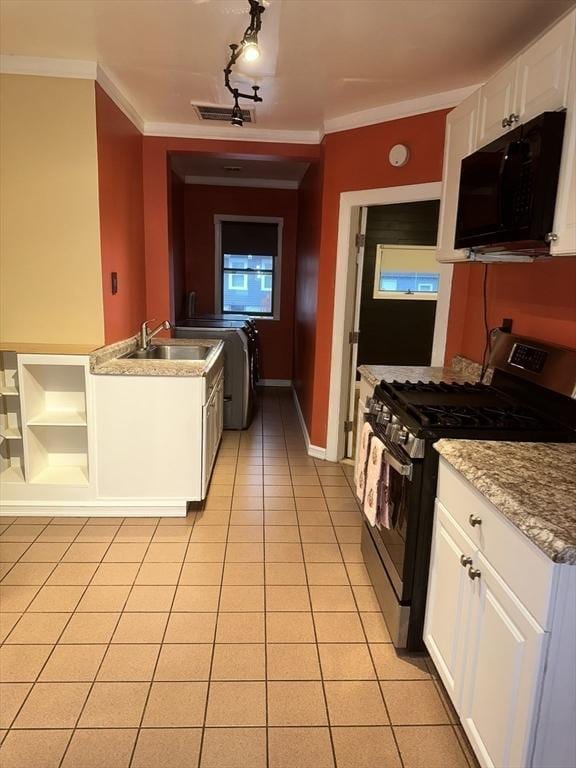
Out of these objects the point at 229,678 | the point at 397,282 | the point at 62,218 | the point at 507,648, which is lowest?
the point at 229,678

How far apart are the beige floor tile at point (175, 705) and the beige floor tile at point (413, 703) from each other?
641 mm

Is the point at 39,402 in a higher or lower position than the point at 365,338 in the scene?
lower

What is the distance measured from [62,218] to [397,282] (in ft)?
8.81

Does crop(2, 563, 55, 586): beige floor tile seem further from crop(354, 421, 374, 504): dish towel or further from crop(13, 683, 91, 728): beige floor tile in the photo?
crop(354, 421, 374, 504): dish towel

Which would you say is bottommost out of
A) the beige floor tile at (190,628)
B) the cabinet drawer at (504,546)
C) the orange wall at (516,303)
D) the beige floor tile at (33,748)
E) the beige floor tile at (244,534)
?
the beige floor tile at (33,748)

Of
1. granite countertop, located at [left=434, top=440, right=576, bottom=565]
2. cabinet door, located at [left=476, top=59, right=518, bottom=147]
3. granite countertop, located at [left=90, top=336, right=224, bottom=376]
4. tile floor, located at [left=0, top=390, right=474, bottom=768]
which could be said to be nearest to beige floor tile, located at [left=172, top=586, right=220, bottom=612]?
tile floor, located at [left=0, top=390, right=474, bottom=768]

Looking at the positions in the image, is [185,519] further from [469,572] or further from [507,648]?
[507,648]

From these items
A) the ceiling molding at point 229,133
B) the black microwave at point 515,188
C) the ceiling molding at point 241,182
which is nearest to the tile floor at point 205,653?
the black microwave at point 515,188

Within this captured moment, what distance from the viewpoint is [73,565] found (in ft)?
8.43

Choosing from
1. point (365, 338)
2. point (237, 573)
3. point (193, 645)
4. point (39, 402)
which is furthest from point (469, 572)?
point (365, 338)

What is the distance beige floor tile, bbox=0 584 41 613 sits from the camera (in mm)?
2227

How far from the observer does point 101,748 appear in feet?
5.23

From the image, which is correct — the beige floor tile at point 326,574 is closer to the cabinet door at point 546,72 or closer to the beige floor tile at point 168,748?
the beige floor tile at point 168,748

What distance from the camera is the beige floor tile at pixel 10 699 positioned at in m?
1.69
